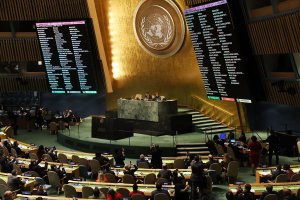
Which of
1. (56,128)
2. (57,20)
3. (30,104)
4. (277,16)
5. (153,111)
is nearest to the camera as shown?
(277,16)

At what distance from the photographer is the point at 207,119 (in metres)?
25.8

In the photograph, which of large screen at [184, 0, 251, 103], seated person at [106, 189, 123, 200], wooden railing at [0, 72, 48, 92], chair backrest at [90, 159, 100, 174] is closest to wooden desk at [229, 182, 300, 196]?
seated person at [106, 189, 123, 200]

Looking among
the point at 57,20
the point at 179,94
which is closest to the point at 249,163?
the point at 179,94

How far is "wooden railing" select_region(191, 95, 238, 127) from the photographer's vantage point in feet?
82.5

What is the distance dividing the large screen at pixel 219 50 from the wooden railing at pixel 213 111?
7.44 ft

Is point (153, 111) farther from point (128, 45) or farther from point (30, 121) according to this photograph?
point (30, 121)

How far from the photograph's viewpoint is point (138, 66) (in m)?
28.4

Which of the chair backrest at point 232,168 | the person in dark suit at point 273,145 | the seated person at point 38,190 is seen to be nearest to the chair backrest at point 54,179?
the seated person at point 38,190

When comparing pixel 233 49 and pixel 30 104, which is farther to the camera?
pixel 30 104

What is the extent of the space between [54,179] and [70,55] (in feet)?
37.4

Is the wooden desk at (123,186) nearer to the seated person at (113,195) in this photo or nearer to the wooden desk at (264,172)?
the seated person at (113,195)

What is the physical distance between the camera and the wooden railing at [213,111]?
82.5 ft

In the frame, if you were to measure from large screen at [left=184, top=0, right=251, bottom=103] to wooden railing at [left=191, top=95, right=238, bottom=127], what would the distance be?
2267mm

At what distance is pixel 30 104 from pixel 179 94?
11.6 meters
